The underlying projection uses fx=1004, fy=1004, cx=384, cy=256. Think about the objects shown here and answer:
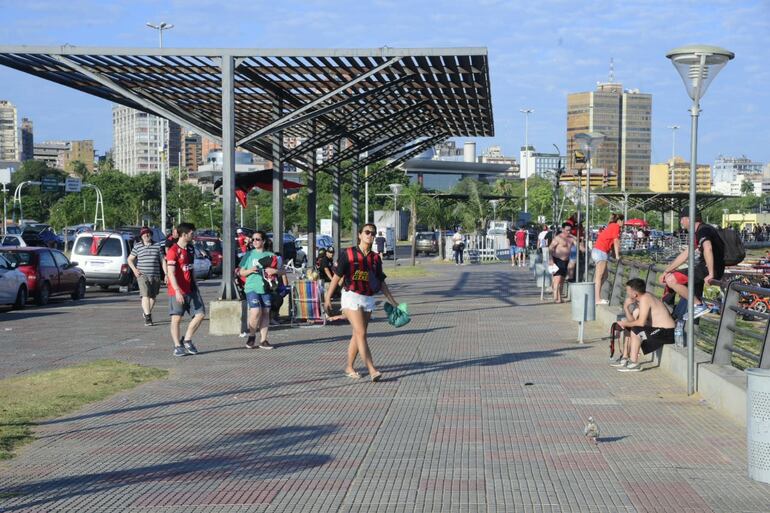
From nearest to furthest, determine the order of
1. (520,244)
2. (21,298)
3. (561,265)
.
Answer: (561,265) → (21,298) → (520,244)

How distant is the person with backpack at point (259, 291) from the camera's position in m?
14.1

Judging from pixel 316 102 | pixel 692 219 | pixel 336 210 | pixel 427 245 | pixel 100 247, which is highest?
pixel 316 102

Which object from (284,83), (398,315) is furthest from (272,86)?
(398,315)

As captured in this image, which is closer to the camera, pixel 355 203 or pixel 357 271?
pixel 357 271

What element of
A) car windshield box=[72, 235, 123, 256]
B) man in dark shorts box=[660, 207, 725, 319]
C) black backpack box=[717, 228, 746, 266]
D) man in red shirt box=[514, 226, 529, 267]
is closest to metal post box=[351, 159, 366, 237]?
car windshield box=[72, 235, 123, 256]

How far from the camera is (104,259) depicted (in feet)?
92.5

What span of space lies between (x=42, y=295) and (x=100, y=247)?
4803 mm

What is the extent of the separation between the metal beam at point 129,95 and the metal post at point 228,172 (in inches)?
39.1

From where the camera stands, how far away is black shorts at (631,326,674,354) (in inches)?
460

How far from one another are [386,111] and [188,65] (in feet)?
20.9

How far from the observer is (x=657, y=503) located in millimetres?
6395

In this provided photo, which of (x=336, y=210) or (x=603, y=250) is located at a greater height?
(x=336, y=210)

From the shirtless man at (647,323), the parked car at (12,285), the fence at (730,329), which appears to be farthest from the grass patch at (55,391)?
the parked car at (12,285)

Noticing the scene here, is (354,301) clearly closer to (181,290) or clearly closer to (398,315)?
(398,315)
